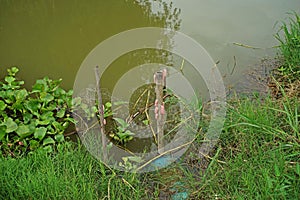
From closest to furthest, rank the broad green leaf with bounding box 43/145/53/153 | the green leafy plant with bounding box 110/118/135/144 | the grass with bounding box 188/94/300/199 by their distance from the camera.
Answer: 1. the grass with bounding box 188/94/300/199
2. the broad green leaf with bounding box 43/145/53/153
3. the green leafy plant with bounding box 110/118/135/144

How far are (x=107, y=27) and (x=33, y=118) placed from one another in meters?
1.51

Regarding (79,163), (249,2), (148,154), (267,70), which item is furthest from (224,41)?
(79,163)

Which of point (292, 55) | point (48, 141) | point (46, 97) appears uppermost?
point (292, 55)

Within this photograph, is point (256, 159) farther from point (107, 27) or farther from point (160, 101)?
point (107, 27)

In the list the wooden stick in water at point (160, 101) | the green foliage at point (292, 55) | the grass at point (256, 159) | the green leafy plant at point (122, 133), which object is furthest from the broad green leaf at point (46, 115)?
the green foliage at point (292, 55)

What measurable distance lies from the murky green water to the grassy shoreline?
0.86m

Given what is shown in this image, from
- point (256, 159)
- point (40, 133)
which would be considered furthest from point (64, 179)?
point (256, 159)

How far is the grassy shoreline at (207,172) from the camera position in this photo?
1725 mm

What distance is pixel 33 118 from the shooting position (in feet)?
7.80

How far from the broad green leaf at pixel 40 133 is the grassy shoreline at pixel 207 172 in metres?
0.13

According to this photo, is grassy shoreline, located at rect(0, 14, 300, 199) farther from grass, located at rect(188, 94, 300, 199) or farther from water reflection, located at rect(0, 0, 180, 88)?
water reflection, located at rect(0, 0, 180, 88)

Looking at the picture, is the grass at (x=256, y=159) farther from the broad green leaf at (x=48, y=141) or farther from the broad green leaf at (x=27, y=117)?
the broad green leaf at (x=27, y=117)

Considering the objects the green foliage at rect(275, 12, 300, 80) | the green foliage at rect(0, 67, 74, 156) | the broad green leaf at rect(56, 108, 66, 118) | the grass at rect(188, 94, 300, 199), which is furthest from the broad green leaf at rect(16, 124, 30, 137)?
the green foliage at rect(275, 12, 300, 80)

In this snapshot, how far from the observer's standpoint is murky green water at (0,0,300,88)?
313 centimetres
